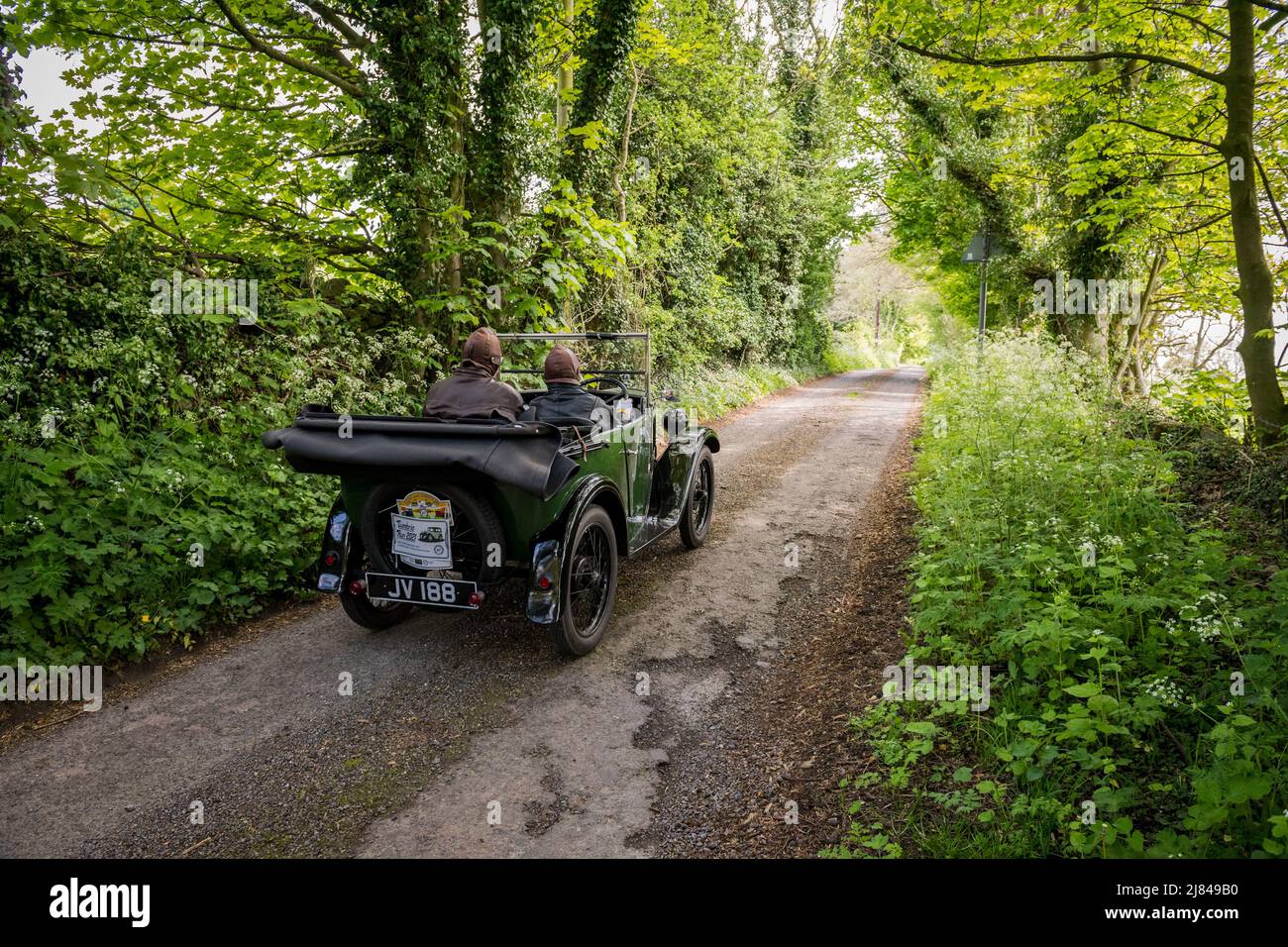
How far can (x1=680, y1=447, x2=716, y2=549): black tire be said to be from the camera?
5797 mm

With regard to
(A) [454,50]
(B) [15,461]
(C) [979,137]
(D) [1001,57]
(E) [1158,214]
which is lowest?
(B) [15,461]

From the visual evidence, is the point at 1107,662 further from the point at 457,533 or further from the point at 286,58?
the point at 286,58

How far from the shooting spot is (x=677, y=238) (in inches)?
554

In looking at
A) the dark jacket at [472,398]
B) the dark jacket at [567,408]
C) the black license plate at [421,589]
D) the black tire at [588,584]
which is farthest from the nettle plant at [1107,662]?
the dark jacket at [472,398]

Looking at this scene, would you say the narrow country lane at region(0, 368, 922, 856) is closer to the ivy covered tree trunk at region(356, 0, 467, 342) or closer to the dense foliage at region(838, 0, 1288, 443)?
the ivy covered tree trunk at region(356, 0, 467, 342)

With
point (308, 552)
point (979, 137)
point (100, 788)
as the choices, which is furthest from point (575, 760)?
point (979, 137)

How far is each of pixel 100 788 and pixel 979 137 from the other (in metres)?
19.3

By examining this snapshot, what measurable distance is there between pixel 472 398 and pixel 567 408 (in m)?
0.65

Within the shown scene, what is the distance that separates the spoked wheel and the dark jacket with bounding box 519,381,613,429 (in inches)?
54.5

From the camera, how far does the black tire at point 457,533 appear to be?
3664mm

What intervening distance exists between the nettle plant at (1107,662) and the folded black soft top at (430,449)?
6.68 ft

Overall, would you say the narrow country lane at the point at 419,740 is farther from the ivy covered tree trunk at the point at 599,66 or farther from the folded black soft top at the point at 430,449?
the ivy covered tree trunk at the point at 599,66

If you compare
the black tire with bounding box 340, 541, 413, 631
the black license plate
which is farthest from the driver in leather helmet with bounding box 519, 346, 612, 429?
the black tire with bounding box 340, 541, 413, 631
